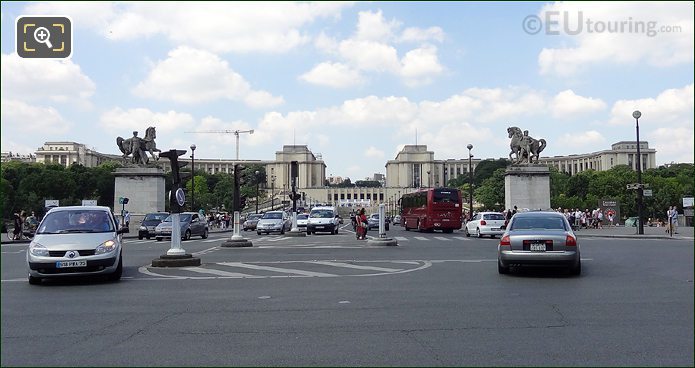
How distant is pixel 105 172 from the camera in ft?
315

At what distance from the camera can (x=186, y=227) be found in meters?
36.7

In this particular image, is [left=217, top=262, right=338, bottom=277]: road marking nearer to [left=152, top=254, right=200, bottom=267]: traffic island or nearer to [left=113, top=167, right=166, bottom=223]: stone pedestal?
[left=152, top=254, right=200, bottom=267]: traffic island

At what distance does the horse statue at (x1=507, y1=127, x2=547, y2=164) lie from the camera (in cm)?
5072

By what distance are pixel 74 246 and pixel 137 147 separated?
133ft

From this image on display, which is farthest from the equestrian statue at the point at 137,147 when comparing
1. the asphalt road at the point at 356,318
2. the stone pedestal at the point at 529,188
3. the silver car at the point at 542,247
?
the silver car at the point at 542,247

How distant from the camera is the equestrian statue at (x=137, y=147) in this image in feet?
171

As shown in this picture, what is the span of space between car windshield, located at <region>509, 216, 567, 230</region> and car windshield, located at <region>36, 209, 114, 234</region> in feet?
32.7

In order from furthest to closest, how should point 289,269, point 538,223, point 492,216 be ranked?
point 492,216 < point 289,269 < point 538,223

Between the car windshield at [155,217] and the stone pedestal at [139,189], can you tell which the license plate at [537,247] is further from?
the stone pedestal at [139,189]

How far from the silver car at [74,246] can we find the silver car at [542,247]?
9.24 meters

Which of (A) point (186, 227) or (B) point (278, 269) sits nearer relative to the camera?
(B) point (278, 269)

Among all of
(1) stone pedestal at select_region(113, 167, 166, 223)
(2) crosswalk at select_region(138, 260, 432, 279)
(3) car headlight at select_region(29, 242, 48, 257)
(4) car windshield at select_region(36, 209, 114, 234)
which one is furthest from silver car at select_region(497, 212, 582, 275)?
(1) stone pedestal at select_region(113, 167, 166, 223)

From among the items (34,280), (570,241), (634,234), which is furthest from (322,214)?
(34,280)

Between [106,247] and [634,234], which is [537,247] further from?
[634,234]
